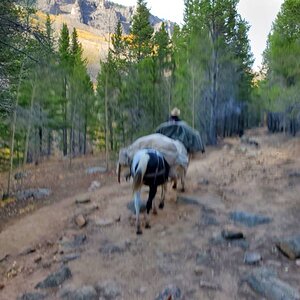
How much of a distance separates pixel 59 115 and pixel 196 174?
17.4 m

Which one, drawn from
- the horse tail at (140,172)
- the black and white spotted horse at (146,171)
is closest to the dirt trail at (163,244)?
the black and white spotted horse at (146,171)

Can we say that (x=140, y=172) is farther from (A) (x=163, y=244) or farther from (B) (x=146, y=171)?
(A) (x=163, y=244)

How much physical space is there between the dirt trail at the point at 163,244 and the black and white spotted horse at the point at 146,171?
713 millimetres

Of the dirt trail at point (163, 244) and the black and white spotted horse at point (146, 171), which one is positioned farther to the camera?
the black and white spotted horse at point (146, 171)

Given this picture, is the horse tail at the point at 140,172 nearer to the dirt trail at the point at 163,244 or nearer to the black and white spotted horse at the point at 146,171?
the black and white spotted horse at the point at 146,171

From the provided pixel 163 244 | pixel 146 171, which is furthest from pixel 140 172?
pixel 163 244

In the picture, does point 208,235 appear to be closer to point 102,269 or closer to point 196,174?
point 102,269

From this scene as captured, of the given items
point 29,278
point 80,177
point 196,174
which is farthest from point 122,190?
point 80,177

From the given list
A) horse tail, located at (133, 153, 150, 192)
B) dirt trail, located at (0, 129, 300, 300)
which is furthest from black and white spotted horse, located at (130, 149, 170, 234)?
dirt trail, located at (0, 129, 300, 300)

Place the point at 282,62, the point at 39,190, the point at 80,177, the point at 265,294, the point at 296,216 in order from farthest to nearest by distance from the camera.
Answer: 1. the point at 282,62
2. the point at 80,177
3. the point at 39,190
4. the point at 296,216
5. the point at 265,294

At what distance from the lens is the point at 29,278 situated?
670cm

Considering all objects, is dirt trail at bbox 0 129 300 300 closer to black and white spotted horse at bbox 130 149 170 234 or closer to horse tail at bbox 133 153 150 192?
black and white spotted horse at bbox 130 149 170 234

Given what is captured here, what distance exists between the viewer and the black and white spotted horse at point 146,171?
310 inches

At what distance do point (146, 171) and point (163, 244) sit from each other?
1.63 meters
